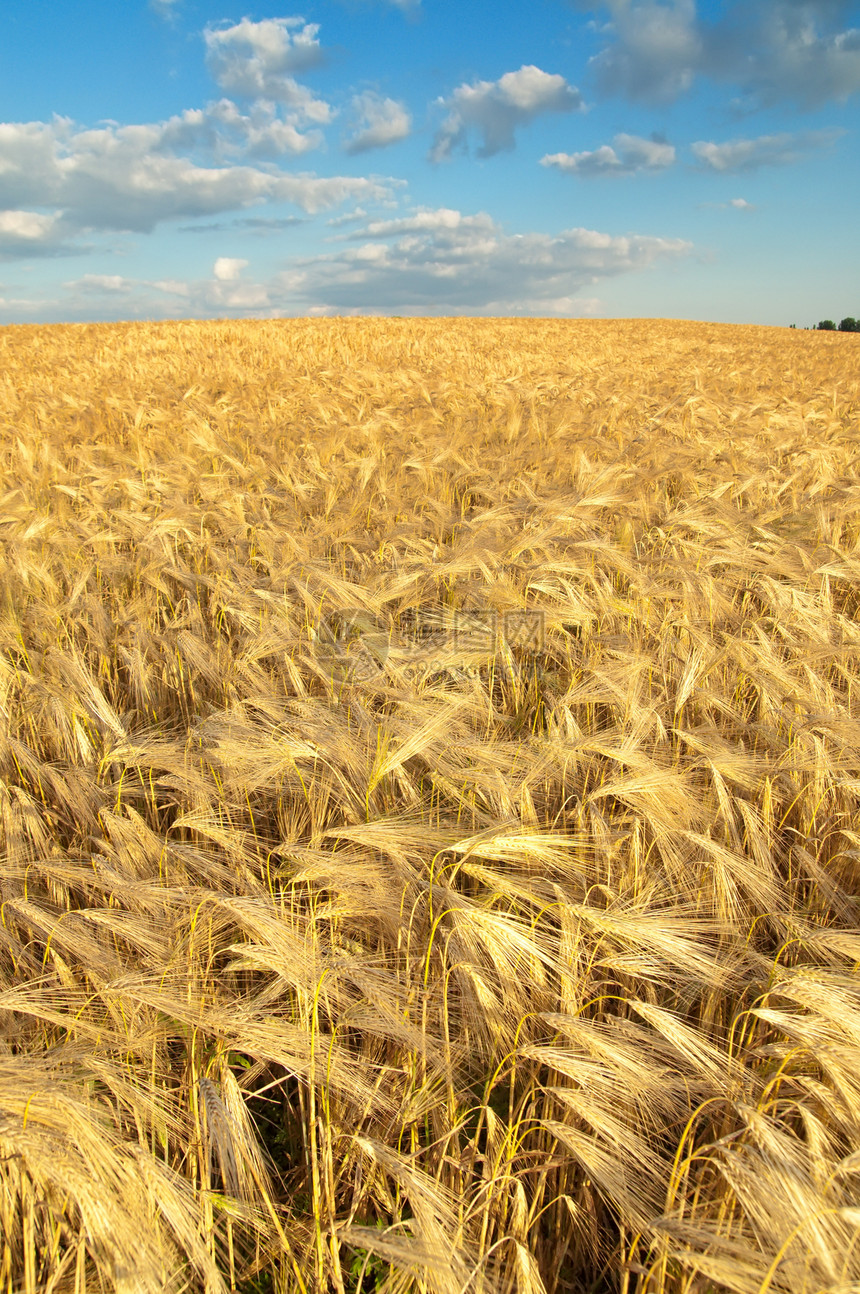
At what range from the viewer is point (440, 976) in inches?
44.7

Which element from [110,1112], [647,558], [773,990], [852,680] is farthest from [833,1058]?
[647,558]

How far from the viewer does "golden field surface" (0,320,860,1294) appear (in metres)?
0.85

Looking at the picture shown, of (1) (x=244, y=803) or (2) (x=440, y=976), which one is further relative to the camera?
(1) (x=244, y=803)

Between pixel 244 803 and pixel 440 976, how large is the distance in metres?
0.68

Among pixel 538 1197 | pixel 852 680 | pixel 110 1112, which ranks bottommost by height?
pixel 538 1197

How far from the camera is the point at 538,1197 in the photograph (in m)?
0.93

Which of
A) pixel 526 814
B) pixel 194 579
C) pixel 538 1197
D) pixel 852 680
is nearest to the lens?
pixel 538 1197

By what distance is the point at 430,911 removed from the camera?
111cm

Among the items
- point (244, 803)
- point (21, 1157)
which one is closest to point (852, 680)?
point (244, 803)

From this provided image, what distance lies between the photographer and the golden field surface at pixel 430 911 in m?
0.85

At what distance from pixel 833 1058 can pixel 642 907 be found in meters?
0.32

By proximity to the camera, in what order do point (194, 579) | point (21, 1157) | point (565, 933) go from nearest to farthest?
point (21, 1157) → point (565, 933) → point (194, 579)

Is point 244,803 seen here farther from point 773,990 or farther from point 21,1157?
point 773,990

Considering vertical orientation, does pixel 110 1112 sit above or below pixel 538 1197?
above
